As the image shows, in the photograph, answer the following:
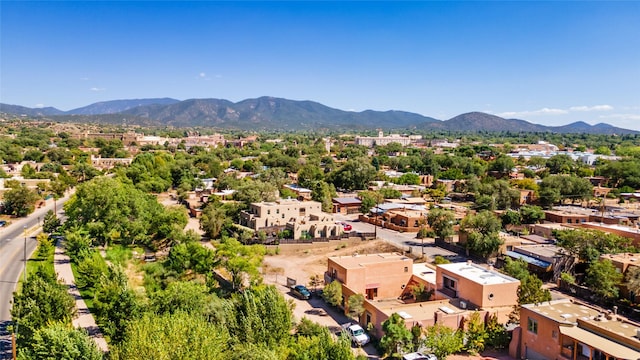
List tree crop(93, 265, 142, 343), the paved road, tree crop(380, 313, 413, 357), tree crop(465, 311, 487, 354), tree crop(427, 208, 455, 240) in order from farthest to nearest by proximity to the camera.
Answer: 1. tree crop(427, 208, 455, 240)
2. the paved road
3. tree crop(465, 311, 487, 354)
4. tree crop(380, 313, 413, 357)
5. tree crop(93, 265, 142, 343)

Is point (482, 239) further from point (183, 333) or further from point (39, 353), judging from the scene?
point (39, 353)

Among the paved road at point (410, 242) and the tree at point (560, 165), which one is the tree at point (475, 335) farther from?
the tree at point (560, 165)

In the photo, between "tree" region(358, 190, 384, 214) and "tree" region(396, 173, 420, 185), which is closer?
"tree" region(358, 190, 384, 214)

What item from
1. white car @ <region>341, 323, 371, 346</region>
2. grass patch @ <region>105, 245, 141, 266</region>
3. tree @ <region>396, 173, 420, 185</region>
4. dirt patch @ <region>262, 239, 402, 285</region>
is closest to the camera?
white car @ <region>341, 323, 371, 346</region>

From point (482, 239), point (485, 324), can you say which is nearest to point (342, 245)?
point (482, 239)

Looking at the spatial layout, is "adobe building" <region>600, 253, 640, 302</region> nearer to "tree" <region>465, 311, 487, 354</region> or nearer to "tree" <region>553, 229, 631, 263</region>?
"tree" <region>553, 229, 631, 263</region>

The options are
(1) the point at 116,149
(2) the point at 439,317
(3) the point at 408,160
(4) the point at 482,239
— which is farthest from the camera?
(1) the point at 116,149

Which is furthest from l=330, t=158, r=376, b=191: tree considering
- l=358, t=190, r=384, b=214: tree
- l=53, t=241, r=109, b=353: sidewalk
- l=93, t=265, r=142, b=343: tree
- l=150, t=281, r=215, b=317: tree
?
l=93, t=265, r=142, b=343: tree
